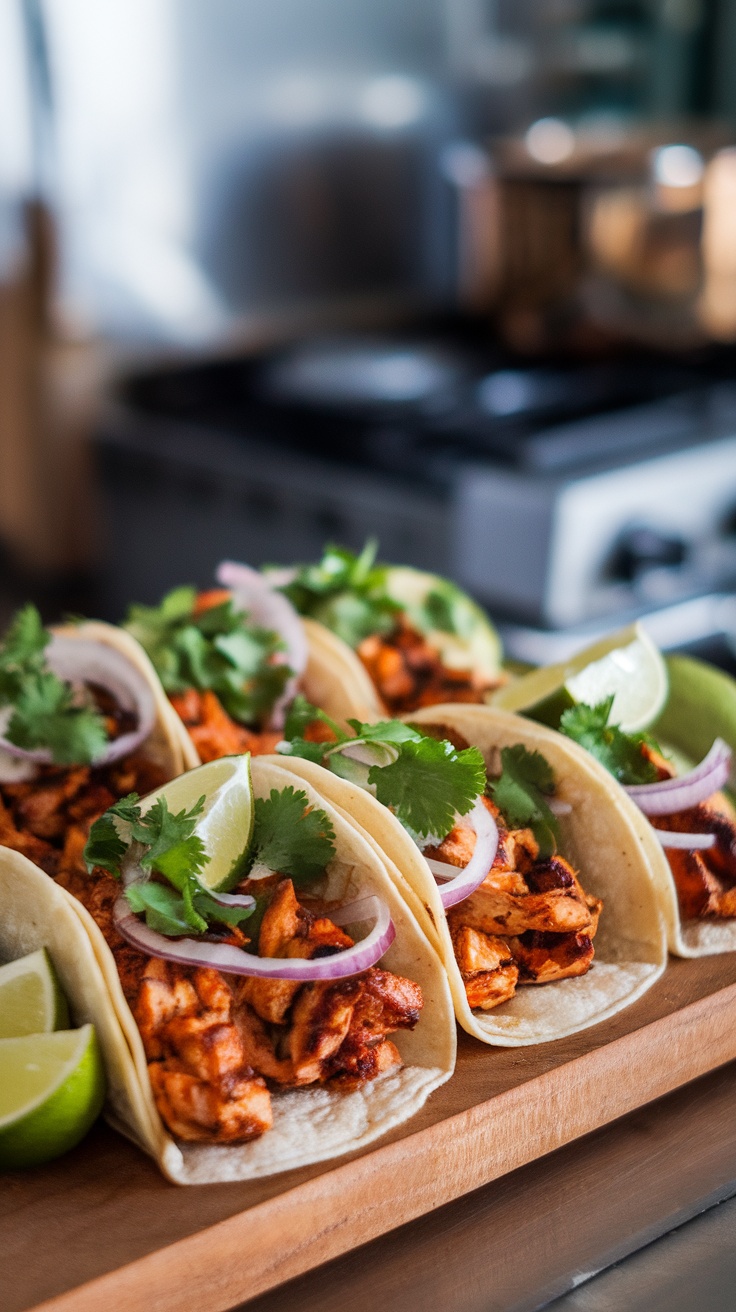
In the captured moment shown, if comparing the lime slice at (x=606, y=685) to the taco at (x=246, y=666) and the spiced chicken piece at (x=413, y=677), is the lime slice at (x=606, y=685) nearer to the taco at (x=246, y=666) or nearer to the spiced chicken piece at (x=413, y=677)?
the spiced chicken piece at (x=413, y=677)

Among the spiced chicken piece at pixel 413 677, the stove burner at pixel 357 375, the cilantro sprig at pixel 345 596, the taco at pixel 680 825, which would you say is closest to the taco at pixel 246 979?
the taco at pixel 680 825

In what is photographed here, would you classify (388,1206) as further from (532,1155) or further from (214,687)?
(214,687)

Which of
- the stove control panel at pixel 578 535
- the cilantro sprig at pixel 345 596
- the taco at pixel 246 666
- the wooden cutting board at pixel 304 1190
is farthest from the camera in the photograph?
the stove control panel at pixel 578 535

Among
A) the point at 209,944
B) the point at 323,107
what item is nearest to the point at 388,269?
the point at 323,107

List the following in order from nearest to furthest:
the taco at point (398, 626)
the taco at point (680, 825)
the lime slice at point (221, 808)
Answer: the lime slice at point (221, 808), the taco at point (680, 825), the taco at point (398, 626)

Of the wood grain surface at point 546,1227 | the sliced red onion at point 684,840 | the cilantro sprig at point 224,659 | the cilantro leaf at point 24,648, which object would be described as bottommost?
the wood grain surface at point 546,1227

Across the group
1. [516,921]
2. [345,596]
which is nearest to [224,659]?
[345,596]

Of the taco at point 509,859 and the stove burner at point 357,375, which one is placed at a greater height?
the taco at point 509,859
